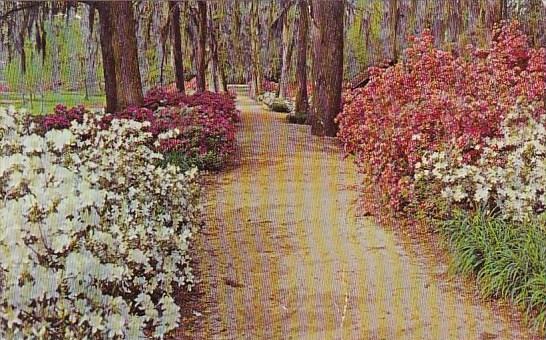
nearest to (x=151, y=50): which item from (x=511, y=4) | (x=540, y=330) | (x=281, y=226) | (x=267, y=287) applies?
(x=511, y=4)

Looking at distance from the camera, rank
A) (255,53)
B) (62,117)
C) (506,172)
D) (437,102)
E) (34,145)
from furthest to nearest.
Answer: (255,53) < (62,117) < (437,102) < (506,172) < (34,145)

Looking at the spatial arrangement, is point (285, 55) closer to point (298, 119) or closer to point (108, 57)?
point (298, 119)

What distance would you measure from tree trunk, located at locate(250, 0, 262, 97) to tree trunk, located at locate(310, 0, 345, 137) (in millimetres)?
2389

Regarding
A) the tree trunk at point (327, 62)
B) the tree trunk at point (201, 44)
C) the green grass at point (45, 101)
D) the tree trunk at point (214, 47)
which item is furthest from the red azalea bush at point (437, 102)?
the tree trunk at point (214, 47)

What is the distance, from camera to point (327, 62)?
696 centimetres

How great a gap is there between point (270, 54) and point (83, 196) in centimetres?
1131

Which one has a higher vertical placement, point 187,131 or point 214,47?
point 214,47

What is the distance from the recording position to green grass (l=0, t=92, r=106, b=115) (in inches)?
145

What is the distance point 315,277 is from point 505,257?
75 cm

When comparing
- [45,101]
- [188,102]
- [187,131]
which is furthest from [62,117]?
[188,102]

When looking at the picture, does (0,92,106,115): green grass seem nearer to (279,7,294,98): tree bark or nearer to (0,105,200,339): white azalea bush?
(0,105,200,339): white azalea bush

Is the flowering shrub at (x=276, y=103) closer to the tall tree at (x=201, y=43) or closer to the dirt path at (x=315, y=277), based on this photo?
the tall tree at (x=201, y=43)

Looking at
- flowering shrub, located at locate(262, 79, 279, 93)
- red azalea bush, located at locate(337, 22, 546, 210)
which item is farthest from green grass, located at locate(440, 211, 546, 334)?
flowering shrub, located at locate(262, 79, 279, 93)

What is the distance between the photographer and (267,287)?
284cm
